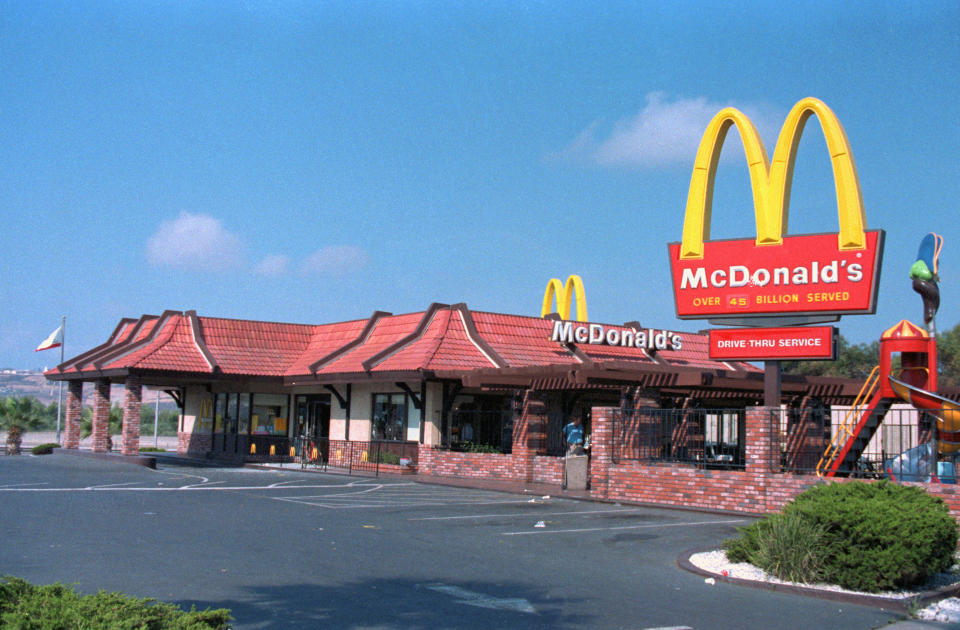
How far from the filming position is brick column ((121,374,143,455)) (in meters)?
33.6

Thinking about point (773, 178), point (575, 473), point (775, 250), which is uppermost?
point (773, 178)

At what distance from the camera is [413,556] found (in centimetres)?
1223

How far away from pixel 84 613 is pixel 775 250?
16662mm

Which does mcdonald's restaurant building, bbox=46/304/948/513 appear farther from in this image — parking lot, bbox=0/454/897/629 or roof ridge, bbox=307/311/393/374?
parking lot, bbox=0/454/897/629

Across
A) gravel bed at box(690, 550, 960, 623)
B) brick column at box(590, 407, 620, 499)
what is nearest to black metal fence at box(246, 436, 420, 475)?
brick column at box(590, 407, 620, 499)

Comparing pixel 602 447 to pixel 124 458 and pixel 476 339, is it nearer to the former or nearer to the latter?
pixel 476 339

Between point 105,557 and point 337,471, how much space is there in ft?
68.0

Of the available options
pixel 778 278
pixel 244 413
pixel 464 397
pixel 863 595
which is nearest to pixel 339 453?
pixel 464 397

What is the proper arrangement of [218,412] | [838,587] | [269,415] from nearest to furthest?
[838,587] < [269,415] < [218,412]

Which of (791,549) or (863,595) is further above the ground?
(791,549)

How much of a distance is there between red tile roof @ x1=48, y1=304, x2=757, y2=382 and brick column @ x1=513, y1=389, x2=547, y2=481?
4.07 meters

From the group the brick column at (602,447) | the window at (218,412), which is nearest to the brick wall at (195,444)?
the window at (218,412)

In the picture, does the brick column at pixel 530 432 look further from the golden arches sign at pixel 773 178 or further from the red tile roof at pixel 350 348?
the golden arches sign at pixel 773 178

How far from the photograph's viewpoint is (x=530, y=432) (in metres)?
26.5
